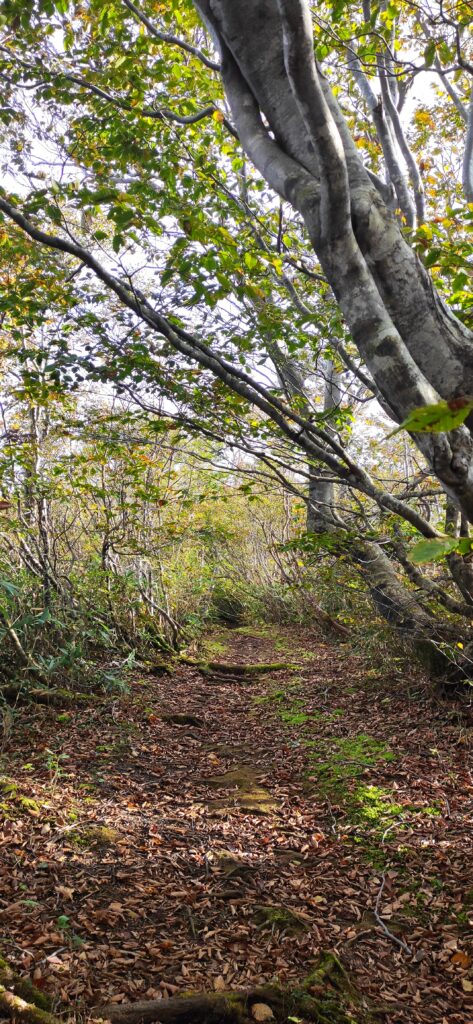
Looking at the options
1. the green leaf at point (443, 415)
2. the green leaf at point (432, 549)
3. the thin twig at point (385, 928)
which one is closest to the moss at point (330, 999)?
the thin twig at point (385, 928)

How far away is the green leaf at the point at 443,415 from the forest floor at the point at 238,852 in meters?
2.78

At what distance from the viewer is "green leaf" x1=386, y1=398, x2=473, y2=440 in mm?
820

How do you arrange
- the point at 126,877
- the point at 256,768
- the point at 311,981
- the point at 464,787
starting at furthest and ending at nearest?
the point at 256,768 → the point at 464,787 → the point at 126,877 → the point at 311,981

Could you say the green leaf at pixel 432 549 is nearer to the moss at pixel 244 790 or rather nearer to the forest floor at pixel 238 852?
the forest floor at pixel 238 852

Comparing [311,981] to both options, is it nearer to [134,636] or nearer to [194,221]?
[194,221]

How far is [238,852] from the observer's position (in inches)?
146

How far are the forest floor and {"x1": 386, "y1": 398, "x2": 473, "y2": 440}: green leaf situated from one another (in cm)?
278

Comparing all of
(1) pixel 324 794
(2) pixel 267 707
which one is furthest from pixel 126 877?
(2) pixel 267 707

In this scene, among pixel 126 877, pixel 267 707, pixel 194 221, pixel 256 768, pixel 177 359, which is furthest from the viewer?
pixel 267 707

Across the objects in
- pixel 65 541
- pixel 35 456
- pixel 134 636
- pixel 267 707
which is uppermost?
pixel 35 456

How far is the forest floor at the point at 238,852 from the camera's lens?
2621 millimetres

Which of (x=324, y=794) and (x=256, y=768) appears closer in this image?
(x=324, y=794)

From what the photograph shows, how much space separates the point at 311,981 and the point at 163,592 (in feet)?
25.5

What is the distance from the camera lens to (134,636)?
Result: 8719 millimetres
